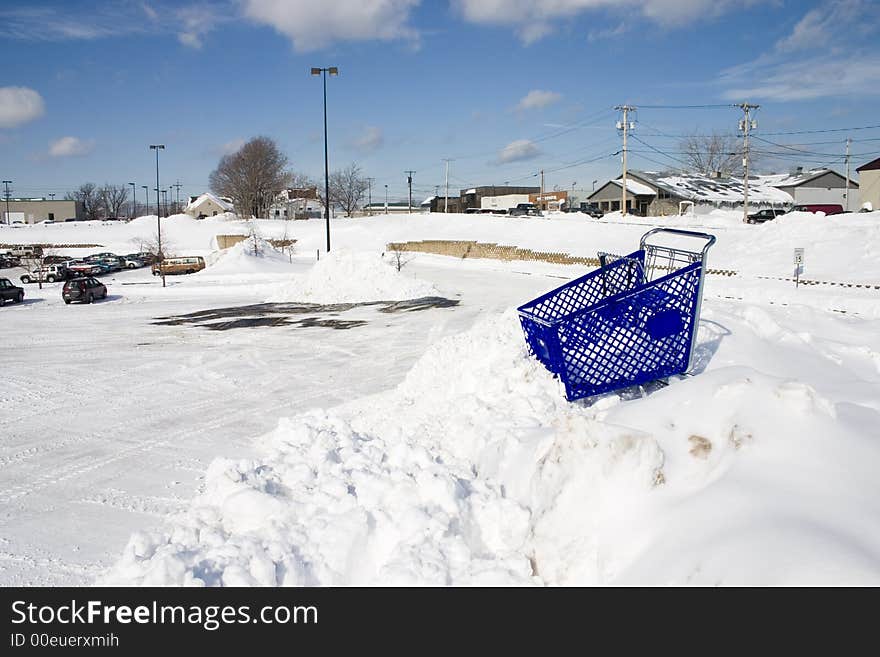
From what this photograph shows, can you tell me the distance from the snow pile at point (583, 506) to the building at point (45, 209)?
15253 cm

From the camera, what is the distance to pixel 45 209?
142375 mm

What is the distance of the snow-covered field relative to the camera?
3.84 metres

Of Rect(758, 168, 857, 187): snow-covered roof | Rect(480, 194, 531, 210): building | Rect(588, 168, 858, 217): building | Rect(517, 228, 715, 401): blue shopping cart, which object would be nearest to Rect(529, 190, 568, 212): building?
Rect(480, 194, 531, 210): building

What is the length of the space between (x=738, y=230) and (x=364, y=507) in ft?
124

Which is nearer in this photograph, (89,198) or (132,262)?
(132,262)

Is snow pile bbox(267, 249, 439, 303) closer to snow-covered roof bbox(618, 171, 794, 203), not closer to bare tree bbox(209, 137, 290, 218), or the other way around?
snow-covered roof bbox(618, 171, 794, 203)

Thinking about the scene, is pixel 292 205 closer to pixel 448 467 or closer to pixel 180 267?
pixel 180 267

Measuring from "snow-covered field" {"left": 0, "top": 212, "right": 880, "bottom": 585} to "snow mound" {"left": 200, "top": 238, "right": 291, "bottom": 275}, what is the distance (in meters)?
28.6

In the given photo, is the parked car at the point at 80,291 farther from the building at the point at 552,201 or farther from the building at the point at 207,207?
the building at the point at 207,207

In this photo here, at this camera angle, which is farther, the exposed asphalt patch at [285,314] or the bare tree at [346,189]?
the bare tree at [346,189]

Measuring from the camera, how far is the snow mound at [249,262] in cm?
4281

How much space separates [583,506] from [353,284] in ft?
73.8

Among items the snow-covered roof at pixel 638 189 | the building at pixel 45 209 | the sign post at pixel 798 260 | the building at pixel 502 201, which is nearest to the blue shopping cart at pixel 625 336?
the sign post at pixel 798 260

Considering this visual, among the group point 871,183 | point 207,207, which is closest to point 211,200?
point 207,207
